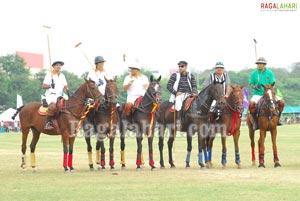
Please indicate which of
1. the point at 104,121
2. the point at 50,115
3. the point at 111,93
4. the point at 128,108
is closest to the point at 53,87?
the point at 50,115

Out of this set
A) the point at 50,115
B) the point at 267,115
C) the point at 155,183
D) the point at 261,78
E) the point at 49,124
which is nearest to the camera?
the point at 155,183

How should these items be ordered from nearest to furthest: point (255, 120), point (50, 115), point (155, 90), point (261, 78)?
point (155, 90)
point (50, 115)
point (261, 78)
point (255, 120)

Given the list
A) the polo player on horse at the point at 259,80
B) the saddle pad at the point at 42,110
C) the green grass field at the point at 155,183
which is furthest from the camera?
the polo player on horse at the point at 259,80

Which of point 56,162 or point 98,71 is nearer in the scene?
point 98,71

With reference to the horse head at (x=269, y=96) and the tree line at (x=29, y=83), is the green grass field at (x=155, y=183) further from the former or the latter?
the tree line at (x=29, y=83)

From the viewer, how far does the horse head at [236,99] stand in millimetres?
21828

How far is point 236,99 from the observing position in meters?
21.9

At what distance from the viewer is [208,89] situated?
2175 cm

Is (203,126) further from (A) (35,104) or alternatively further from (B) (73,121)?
(A) (35,104)

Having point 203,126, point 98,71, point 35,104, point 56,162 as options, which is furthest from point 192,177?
point 56,162

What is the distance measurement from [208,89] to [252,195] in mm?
7326

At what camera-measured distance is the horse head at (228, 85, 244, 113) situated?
71.6ft

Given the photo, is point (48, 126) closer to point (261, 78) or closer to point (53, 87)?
point (53, 87)

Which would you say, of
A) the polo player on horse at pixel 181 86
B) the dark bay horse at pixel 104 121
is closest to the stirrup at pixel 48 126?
the dark bay horse at pixel 104 121
